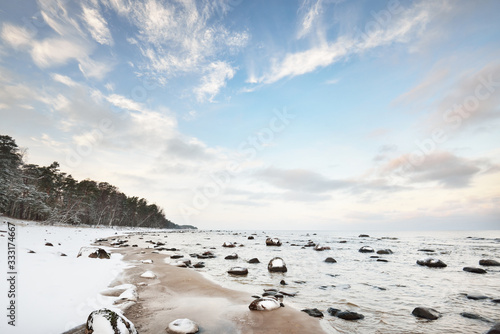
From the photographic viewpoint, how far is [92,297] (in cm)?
568

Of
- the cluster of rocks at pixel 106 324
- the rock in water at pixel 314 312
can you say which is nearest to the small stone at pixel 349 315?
the rock in water at pixel 314 312

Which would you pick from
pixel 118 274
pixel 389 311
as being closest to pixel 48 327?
pixel 118 274

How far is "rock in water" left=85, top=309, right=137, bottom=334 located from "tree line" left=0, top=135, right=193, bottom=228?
35277 millimetres

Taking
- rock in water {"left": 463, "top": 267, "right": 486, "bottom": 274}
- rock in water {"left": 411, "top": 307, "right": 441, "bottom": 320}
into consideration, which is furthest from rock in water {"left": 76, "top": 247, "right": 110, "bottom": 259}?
rock in water {"left": 463, "top": 267, "right": 486, "bottom": 274}

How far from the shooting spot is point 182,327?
14.1 feet

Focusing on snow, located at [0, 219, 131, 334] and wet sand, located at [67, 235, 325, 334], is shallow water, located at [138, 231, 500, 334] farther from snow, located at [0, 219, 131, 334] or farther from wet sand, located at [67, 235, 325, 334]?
snow, located at [0, 219, 131, 334]

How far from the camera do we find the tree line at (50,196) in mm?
31562

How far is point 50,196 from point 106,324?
227 ft

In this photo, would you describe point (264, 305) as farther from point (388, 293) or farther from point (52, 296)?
point (388, 293)

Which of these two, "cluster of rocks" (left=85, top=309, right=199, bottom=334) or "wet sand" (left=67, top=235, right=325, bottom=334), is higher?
"cluster of rocks" (left=85, top=309, right=199, bottom=334)

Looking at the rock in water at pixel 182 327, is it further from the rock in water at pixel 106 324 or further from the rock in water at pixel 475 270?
the rock in water at pixel 475 270

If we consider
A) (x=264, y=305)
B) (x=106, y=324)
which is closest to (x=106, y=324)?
(x=106, y=324)

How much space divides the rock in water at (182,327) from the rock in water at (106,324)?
860 millimetres

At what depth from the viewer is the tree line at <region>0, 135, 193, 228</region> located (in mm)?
31562
